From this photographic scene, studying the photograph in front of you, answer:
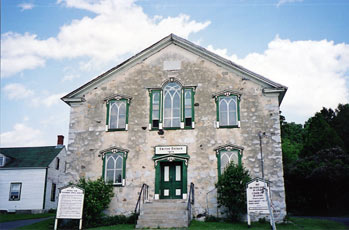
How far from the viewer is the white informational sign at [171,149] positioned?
1692cm

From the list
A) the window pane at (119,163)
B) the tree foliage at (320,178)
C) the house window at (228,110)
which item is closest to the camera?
the house window at (228,110)

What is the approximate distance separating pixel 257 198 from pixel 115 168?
6.98 meters

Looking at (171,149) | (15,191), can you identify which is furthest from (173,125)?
(15,191)

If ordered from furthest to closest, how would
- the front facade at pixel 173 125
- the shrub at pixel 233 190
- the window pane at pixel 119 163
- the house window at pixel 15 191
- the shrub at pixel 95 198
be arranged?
the house window at pixel 15 191 < the window pane at pixel 119 163 < the front facade at pixel 173 125 < the shrub at pixel 95 198 < the shrub at pixel 233 190

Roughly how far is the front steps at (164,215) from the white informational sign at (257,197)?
8.77ft

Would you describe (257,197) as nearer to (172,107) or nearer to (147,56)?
(172,107)

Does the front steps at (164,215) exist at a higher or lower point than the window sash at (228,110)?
lower

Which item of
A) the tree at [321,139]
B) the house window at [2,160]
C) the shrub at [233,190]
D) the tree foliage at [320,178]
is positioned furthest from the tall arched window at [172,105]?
the house window at [2,160]

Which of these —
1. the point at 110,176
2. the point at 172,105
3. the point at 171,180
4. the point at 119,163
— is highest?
the point at 172,105

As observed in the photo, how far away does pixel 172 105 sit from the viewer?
17891 mm

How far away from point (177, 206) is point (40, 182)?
18.8 meters

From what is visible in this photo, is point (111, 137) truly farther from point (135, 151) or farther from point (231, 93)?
point (231, 93)

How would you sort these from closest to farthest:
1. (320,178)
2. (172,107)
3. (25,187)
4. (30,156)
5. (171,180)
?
(171,180) < (172,107) < (320,178) < (25,187) < (30,156)

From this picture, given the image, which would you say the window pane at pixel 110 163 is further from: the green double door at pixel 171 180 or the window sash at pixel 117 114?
the green double door at pixel 171 180
